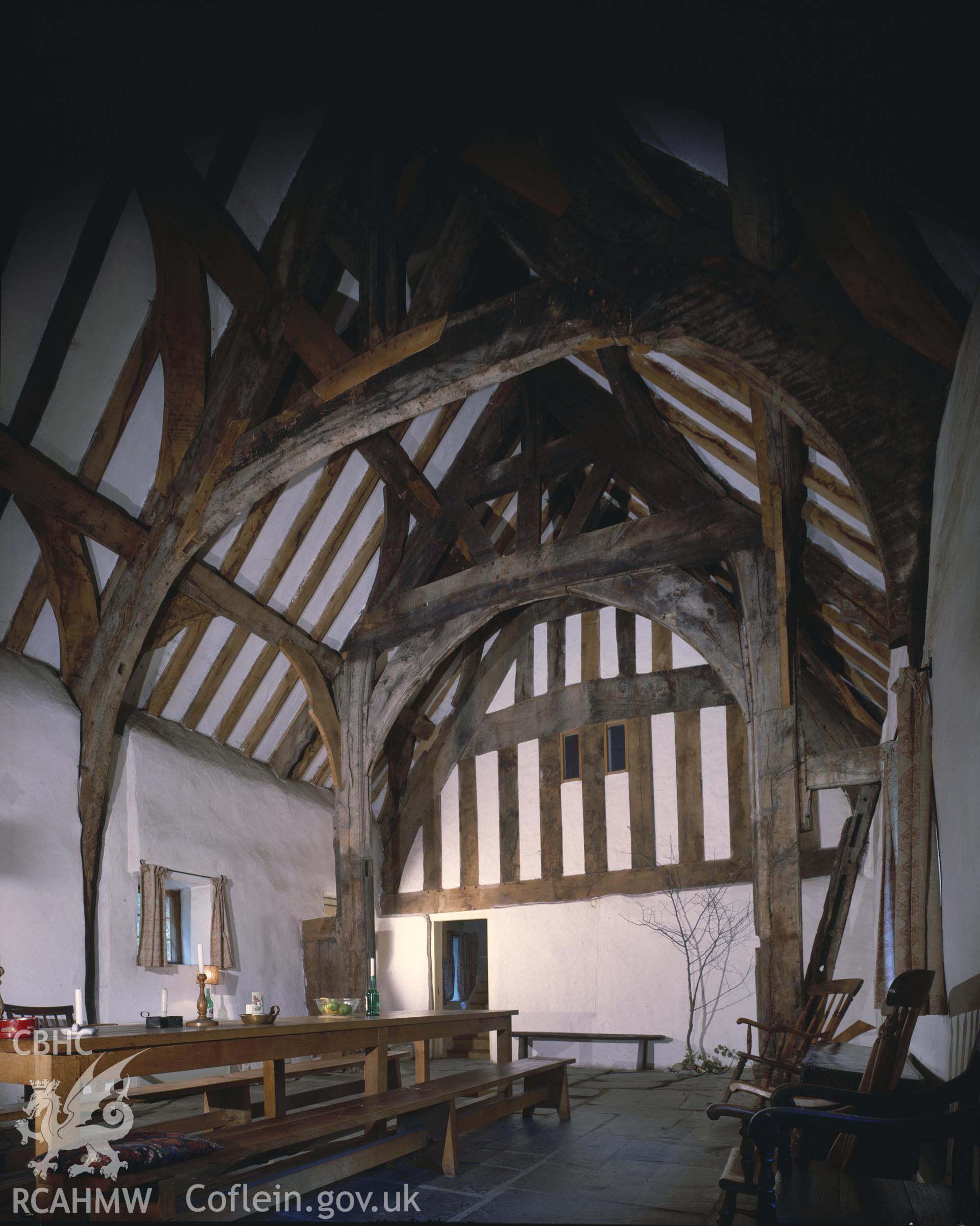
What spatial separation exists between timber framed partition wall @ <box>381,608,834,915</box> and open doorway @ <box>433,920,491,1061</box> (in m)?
0.61

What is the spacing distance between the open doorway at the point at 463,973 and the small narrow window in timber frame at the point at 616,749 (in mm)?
2593

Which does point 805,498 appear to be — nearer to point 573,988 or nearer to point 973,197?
point 973,197

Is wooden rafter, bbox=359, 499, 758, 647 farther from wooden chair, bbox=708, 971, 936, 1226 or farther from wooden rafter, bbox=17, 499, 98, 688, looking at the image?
wooden chair, bbox=708, 971, 936, 1226

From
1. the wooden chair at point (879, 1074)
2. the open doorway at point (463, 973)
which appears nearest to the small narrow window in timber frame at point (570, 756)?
the open doorway at point (463, 973)

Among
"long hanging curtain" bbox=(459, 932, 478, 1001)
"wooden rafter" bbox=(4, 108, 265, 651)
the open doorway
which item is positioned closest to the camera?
"wooden rafter" bbox=(4, 108, 265, 651)

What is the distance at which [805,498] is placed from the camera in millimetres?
6035

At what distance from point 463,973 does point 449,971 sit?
→ 174 centimetres

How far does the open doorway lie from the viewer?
990cm

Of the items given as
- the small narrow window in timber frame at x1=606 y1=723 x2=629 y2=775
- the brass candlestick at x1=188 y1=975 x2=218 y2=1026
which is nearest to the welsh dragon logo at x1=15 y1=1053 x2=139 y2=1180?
the brass candlestick at x1=188 y1=975 x2=218 y2=1026

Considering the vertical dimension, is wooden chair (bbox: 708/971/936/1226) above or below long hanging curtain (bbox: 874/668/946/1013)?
below

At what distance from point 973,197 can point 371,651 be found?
6238 mm

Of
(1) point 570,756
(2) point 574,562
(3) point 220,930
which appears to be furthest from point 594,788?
(3) point 220,930

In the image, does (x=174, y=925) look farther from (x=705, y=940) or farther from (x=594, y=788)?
(x=705, y=940)

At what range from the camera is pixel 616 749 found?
934cm
